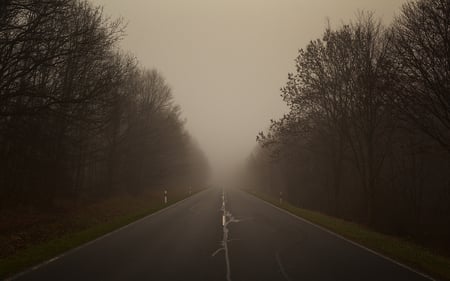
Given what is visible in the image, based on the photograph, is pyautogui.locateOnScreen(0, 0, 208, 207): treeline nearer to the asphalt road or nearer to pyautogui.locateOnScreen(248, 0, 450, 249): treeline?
the asphalt road

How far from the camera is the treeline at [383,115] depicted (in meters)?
16.3

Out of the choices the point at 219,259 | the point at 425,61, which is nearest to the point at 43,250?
the point at 219,259

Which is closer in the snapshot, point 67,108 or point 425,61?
point 425,61

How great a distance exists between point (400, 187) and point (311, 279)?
3303cm

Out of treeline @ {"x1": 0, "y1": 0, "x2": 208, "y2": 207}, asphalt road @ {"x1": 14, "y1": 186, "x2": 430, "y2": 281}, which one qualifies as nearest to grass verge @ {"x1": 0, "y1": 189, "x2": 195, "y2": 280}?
asphalt road @ {"x1": 14, "y1": 186, "x2": 430, "y2": 281}

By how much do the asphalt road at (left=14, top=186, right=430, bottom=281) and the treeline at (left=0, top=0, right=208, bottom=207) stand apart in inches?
257

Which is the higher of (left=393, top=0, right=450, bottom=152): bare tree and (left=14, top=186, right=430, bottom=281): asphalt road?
(left=393, top=0, right=450, bottom=152): bare tree

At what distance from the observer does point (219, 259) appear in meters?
9.86

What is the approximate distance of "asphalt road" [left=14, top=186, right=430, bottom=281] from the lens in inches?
320

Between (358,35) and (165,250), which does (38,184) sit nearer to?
(165,250)

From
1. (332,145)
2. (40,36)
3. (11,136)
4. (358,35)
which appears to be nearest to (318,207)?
(332,145)

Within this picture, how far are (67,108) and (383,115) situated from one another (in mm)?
17345

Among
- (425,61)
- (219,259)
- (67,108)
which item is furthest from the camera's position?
(67,108)

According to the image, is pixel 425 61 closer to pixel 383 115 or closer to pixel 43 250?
pixel 383 115
